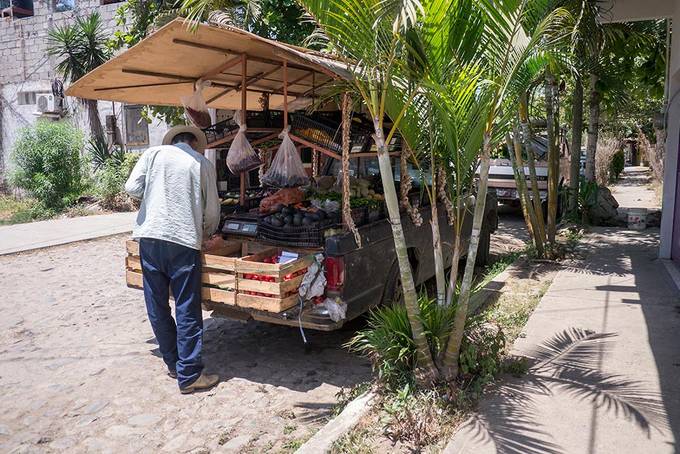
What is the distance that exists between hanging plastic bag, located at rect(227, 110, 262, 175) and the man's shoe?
7.38 ft

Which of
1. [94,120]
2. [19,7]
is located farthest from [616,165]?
[19,7]

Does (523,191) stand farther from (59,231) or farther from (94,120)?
(94,120)

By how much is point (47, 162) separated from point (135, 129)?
3.35 metres

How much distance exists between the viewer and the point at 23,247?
410 inches

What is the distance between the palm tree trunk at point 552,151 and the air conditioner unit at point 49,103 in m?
16.1

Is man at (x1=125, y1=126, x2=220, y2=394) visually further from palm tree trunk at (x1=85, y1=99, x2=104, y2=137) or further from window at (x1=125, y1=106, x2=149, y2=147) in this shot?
palm tree trunk at (x1=85, y1=99, x2=104, y2=137)

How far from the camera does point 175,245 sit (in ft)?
14.9

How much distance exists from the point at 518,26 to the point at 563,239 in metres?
7.08

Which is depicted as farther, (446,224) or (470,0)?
(446,224)

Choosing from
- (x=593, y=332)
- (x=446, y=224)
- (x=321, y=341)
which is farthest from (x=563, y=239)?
(x=321, y=341)

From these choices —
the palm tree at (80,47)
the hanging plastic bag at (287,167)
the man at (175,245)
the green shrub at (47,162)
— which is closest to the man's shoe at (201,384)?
the man at (175,245)

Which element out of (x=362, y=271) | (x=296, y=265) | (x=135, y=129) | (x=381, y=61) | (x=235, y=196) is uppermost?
(x=135, y=129)

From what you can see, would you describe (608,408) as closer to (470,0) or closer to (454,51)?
(454,51)

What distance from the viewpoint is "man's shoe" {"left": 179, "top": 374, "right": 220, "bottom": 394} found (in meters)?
Answer: 4.56
